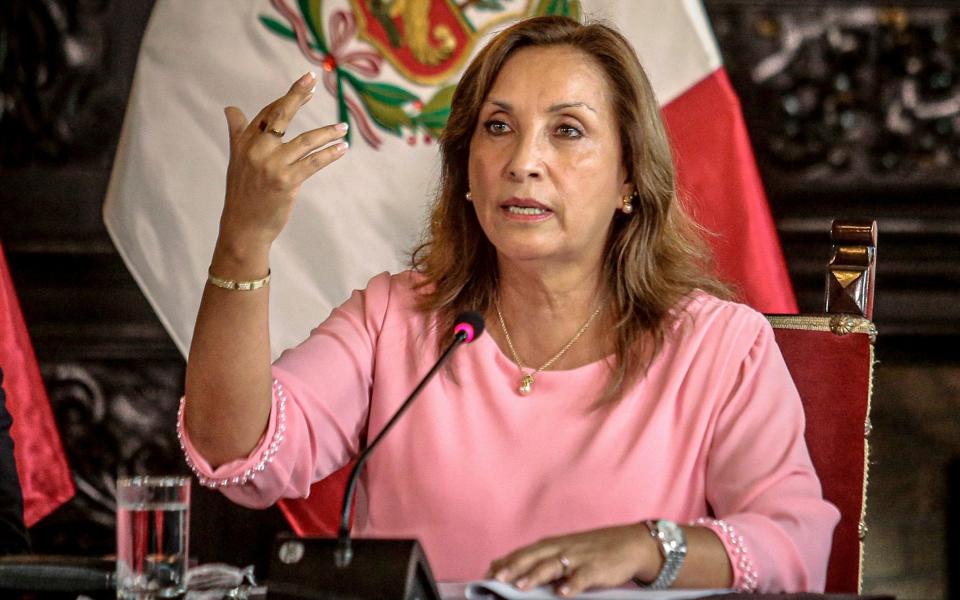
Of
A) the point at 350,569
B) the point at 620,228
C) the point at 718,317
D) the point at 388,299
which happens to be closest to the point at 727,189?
the point at 620,228

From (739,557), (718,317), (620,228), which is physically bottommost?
(739,557)

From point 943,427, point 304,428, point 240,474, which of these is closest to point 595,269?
point 304,428

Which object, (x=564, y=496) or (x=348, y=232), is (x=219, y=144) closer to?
(x=348, y=232)

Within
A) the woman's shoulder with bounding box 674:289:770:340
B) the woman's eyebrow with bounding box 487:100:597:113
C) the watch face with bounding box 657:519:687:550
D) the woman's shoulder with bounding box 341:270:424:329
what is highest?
the woman's eyebrow with bounding box 487:100:597:113

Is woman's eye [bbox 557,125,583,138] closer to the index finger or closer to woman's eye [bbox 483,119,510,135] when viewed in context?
woman's eye [bbox 483,119,510,135]

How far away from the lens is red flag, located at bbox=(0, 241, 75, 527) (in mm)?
2559

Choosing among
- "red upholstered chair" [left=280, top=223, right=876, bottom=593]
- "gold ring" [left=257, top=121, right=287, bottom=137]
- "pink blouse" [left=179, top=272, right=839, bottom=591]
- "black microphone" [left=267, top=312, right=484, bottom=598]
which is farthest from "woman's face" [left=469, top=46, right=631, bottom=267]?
"black microphone" [left=267, top=312, right=484, bottom=598]

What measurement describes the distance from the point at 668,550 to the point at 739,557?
0.15m

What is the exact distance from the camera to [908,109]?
2.64m

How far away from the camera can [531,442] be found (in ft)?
6.05

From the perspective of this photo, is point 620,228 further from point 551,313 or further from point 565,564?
point 565,564

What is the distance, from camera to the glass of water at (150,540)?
1.26m

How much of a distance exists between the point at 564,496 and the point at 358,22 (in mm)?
1307

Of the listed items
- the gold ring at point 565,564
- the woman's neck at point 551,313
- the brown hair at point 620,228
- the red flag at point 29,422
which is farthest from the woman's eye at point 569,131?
the red flag at point 29,422
